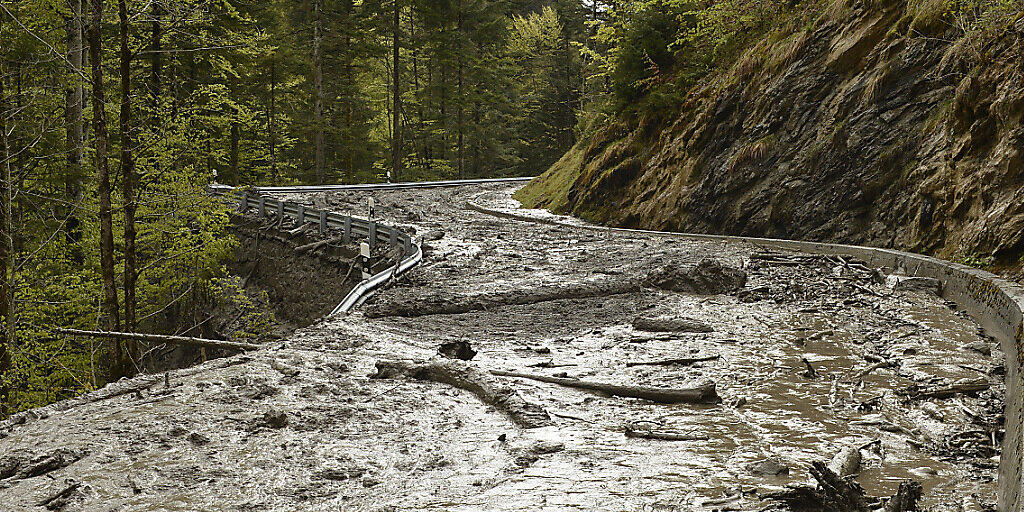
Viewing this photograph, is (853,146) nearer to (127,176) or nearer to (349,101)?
(127,176)

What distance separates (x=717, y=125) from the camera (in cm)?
1839

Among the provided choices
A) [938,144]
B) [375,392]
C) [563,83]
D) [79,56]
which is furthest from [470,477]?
[563,83]

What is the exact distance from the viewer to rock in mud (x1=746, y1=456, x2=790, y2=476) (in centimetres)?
448

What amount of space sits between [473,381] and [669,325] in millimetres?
3403

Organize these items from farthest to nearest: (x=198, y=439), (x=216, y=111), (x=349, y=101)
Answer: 1. (x=349, y=101)
2. (x=216, y=111)
3. (x=198, y=439)

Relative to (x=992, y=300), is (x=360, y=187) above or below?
above

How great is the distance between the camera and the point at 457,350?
7.77m

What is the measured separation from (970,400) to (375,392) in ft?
17.7

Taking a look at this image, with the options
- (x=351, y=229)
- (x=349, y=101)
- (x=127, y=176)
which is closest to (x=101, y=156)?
(x=127, y=176)

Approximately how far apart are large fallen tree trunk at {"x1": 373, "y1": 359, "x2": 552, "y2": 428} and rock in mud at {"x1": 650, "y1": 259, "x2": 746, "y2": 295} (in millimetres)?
5219

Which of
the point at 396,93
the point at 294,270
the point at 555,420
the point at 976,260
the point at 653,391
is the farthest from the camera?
the point at 396,93

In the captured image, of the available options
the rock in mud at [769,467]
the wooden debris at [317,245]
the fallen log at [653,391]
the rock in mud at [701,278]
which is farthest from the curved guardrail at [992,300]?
the wooden debris at [317,245]

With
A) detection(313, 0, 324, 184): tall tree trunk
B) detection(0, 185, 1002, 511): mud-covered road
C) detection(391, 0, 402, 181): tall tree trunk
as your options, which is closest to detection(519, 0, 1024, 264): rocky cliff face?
detection(0, 185, 1002, 511): mud-covered road

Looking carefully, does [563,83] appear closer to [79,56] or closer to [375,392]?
[79,56]
